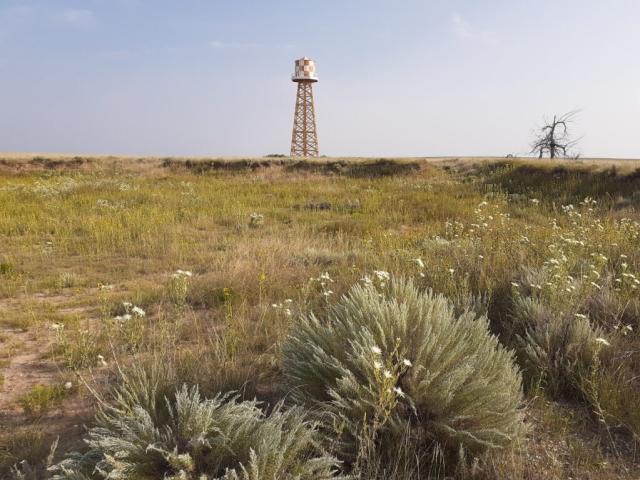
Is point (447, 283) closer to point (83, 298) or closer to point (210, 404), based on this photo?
point (210, 404)

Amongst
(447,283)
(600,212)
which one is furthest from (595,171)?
(447,283)

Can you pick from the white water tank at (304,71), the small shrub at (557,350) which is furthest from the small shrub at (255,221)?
the white water tank at (304,71)

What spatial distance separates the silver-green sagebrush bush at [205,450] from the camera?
188 centimetres

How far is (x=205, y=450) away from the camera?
2.08 metres

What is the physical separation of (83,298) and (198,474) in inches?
162

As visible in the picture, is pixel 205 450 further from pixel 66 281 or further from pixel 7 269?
pixel 7 269

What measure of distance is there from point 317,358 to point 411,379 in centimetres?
55

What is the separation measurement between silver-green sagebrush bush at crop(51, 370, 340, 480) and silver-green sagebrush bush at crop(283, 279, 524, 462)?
0.24 m

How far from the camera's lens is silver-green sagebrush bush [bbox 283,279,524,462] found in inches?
91.8

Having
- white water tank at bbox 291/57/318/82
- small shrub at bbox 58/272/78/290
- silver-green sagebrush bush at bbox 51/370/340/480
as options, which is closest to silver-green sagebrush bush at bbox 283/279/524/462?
silver-green sagebrush bush at bbox 51/370/340/480

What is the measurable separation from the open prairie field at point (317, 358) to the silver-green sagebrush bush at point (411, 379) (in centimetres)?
1

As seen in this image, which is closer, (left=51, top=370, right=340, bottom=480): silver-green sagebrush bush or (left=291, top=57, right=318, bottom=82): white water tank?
(left=51, top=370, right=340, bottom=480): silver-green sagebrush bush

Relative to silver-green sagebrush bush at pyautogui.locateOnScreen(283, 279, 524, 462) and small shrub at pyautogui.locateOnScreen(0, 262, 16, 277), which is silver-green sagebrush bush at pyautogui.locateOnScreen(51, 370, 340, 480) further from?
small shrub at pyautogui.locateOnScreen(0, 262, 16, 277)

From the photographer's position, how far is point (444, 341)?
2.74m
